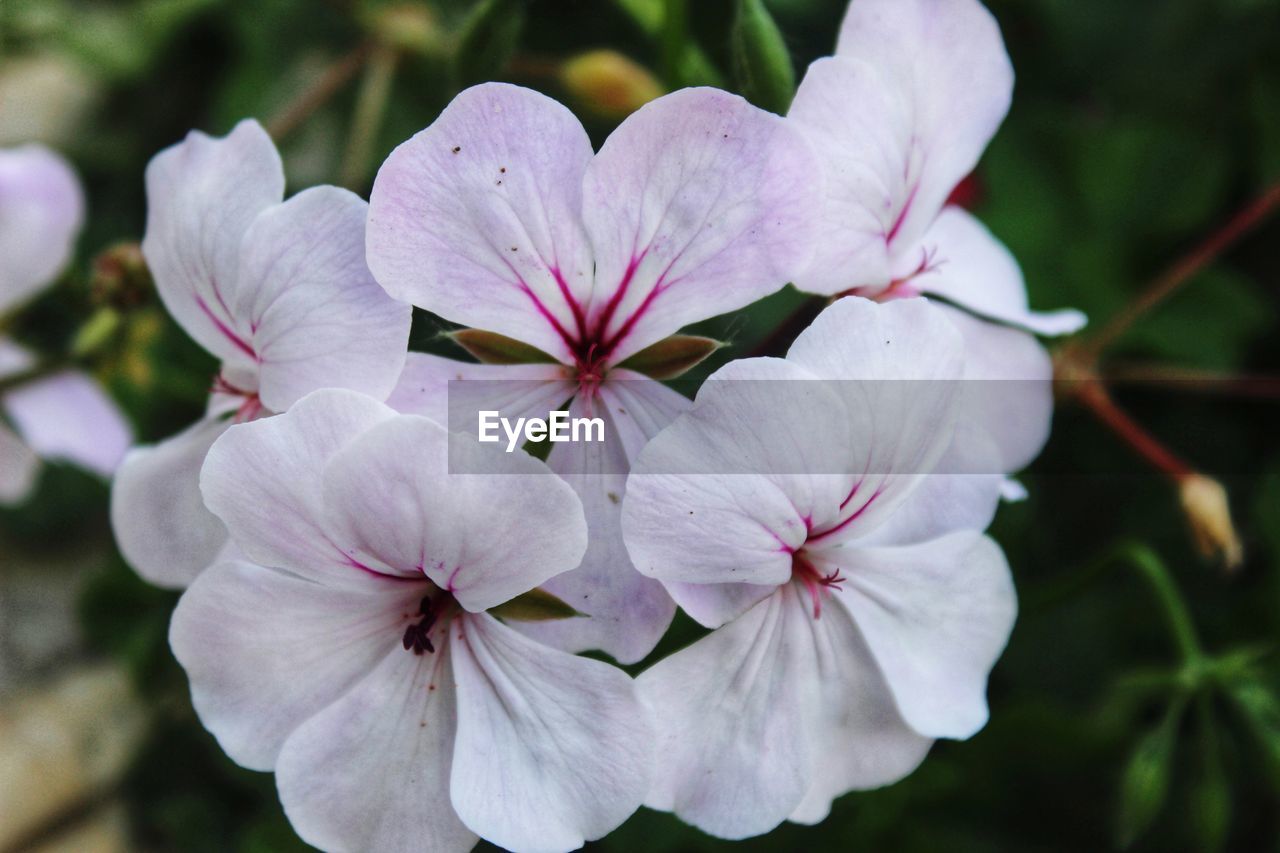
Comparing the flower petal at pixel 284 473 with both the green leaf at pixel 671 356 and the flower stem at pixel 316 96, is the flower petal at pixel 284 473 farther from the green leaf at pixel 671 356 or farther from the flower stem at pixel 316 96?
the flower stem at pixel 316 96

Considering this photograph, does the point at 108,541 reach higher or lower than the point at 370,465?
lower

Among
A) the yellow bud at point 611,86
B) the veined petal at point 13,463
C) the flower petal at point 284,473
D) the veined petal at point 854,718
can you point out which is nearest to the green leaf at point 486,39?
the yellow bud at point 611,86

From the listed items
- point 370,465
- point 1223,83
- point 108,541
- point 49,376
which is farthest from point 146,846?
point 1223,83

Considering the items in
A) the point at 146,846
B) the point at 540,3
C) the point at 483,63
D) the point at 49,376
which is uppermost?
the point at 483,63

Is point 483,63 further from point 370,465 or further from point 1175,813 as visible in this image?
point 1175,813

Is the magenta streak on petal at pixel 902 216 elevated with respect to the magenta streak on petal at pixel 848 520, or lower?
elevated

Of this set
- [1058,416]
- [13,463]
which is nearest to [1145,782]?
[1058,416]

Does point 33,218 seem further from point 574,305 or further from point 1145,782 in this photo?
point 1145,782
